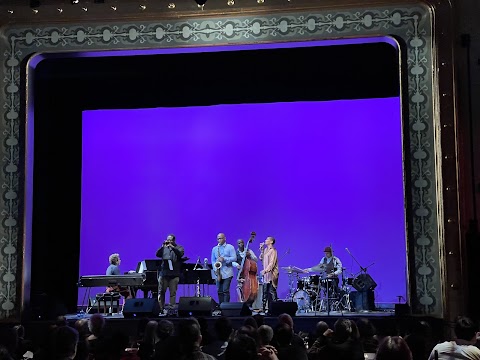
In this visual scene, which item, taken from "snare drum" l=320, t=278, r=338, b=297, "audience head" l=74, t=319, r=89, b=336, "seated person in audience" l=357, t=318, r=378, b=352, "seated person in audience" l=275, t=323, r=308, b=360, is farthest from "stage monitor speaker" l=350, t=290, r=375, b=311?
"seated person in audience" l=275, t=323, r=308, b=360

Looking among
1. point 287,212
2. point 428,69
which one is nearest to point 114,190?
point 287,212

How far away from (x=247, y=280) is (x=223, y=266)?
542 mm

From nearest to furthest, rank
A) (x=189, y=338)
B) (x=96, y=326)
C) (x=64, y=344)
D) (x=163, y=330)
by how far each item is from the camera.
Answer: (x=64, y=344)
(x=189, y=338)
(x=163, y=330)
(x=96, y=326)

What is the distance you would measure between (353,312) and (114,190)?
574 centimetres

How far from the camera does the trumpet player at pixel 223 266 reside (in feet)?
43.3

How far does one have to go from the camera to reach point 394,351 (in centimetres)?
333

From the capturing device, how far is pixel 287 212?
1467 centimetres

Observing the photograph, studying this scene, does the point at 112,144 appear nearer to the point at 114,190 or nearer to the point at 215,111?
the point at 114,190

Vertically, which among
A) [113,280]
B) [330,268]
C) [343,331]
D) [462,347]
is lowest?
[462,347]

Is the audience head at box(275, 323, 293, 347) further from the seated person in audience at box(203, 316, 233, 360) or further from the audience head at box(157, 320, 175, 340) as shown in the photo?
the audience head at box(157, 320, 175, 340)

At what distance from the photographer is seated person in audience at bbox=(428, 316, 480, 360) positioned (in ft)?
16.1

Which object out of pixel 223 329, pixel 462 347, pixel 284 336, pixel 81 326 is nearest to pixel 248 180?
pixel 81 326

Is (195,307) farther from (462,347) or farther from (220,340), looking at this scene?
(462,347)

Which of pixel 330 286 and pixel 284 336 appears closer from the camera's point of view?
pixel 284 336
